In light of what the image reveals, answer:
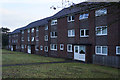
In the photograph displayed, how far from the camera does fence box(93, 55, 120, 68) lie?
15156 millimetres

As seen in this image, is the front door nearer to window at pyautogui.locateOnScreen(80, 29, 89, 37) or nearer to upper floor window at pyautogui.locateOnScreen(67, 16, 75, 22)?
window at pyautogui.locateOnScreen(80, 29, 89, 37)

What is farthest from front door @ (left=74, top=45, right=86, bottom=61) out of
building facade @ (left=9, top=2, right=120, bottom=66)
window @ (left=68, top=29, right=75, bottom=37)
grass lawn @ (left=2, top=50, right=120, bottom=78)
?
grass lawn @ (left=2, top=50, right=120, bottom=78)

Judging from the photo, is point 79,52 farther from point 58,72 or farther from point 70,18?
point 58,72

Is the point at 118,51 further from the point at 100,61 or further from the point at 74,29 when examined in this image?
the point at 74,29

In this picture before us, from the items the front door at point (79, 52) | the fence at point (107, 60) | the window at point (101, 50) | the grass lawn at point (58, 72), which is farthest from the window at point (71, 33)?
the grass lawn at point (58, 72)

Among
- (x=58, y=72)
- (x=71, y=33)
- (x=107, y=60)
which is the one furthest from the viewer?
(x=71, y=33)

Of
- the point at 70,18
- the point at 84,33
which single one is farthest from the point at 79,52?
the point at 70,18

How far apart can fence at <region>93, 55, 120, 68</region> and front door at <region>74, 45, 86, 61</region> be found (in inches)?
98.1

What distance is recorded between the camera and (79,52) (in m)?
21.0

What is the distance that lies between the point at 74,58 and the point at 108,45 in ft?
21.4

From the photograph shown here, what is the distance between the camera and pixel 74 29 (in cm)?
2270

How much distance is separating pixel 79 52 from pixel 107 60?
17.8 feet

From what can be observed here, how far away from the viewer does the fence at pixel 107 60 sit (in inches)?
597

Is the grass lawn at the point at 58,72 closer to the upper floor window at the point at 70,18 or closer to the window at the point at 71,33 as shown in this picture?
the window at the point at 71,33
